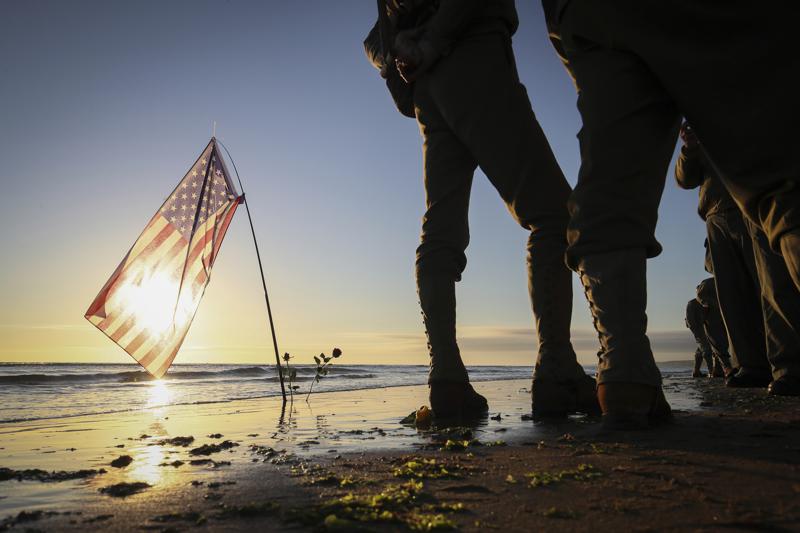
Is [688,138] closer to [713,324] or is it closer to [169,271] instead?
[713,324]

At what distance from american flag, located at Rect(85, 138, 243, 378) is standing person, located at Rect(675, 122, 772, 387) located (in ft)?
14.6

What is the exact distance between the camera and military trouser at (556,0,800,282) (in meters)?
1.51

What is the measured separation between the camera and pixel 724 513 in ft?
2.79

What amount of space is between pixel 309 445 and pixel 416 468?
728 mm

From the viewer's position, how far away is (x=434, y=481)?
1.17 meters

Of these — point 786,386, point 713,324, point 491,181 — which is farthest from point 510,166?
point 713,324

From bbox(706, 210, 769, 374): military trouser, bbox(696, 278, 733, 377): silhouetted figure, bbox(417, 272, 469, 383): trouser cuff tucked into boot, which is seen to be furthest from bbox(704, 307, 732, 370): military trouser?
bbox(417, 272, 469, 383): trouser cuff tucked into boot

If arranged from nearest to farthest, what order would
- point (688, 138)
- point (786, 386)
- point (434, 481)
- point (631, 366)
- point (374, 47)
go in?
point (434, 481), point (631, 366), point (374, 47), point (786, 386), point (688, 138)

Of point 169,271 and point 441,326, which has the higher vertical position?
point 169,271

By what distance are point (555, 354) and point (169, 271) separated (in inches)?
177

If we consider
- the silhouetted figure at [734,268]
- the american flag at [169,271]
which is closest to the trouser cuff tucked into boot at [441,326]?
the silhouetted figure at [734,268]

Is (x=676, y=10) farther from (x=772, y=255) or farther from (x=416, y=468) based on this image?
(x=772, y=255)

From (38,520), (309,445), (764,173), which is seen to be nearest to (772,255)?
(764,173)

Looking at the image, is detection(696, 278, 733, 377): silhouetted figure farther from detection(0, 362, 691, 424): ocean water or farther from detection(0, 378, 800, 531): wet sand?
detection(0, 378, 800, 531): wet sand
